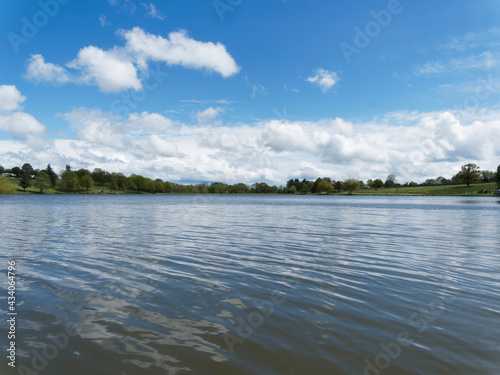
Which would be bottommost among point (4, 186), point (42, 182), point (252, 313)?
point (252, 313)

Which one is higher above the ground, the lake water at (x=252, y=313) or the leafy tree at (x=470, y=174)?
the leafy tree at (x=470, y=174)

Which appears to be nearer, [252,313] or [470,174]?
[252,313]

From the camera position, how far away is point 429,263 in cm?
1388

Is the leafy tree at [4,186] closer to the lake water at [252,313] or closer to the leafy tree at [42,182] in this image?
the leafy tree at [42,182]

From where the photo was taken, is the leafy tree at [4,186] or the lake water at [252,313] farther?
the leafy tree at [4,186]

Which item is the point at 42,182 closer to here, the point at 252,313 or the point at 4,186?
the point at 4,186

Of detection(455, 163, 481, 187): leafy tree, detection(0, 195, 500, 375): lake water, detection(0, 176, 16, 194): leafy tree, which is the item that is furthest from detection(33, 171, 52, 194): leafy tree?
detection(455, 163, 481, 187): leafy tree

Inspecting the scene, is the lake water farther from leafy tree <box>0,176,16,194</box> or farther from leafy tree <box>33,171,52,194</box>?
leafy tree <box>33,171,52,194</box>

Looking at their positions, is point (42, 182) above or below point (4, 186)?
above

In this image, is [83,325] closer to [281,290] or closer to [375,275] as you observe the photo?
[281,290]

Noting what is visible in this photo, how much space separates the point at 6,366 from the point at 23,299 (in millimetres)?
3831

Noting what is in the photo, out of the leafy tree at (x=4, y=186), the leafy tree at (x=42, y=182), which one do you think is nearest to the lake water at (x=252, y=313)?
the leafy tree at (x=4, y=186)

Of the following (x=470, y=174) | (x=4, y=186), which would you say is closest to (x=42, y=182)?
(x=4, y=186)

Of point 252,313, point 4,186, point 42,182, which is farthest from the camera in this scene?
point 42,182
